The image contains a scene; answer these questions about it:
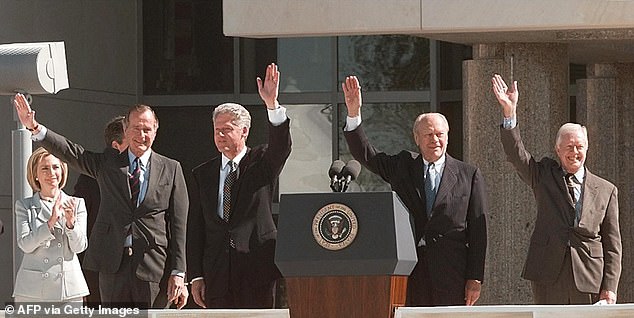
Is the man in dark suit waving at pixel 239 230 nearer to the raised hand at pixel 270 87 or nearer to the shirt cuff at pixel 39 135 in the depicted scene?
the raised hand at pixel 270 87

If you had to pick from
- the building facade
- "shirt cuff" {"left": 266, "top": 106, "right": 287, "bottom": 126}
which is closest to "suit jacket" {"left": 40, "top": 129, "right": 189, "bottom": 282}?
"shirt cuff" {"left": 266, "top": 106, "right": 287, "bottom": 126}

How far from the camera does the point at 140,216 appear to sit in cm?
1010

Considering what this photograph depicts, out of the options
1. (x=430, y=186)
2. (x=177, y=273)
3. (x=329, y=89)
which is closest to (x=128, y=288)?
(x=177, y=273)

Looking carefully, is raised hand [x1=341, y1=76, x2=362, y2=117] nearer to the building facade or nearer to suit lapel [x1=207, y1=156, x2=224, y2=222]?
suit lapel [x1=207, y1=156, x2=224, y2=222]

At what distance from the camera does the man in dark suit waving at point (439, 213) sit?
981 cm

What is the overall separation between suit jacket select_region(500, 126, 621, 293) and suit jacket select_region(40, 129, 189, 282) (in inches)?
79.7

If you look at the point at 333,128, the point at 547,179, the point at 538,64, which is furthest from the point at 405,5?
the point at 333,128

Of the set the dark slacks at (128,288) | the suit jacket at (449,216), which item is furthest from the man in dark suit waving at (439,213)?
the dark slacks at (128,288)

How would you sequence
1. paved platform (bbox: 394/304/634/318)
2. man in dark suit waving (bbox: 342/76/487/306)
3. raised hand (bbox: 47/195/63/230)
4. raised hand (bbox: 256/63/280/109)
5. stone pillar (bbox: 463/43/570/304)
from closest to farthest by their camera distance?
paved platform (bbox: 394/304/634/318)
raised hand (bbox: 47/195/63/230)
raised hand (bbox: 256/63/280/109)
man in dark suit waving (bbox: 342/76/487/306)
stone pillar (bbox: 463/43/570/304)

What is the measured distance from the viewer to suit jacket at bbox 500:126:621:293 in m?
9.98

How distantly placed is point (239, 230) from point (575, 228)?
2.02m

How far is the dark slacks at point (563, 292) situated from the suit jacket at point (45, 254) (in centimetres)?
276

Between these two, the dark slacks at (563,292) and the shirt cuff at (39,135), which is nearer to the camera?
the dark slacks at (563,292)

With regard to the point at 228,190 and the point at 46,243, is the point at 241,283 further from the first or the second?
the point at 46,243
